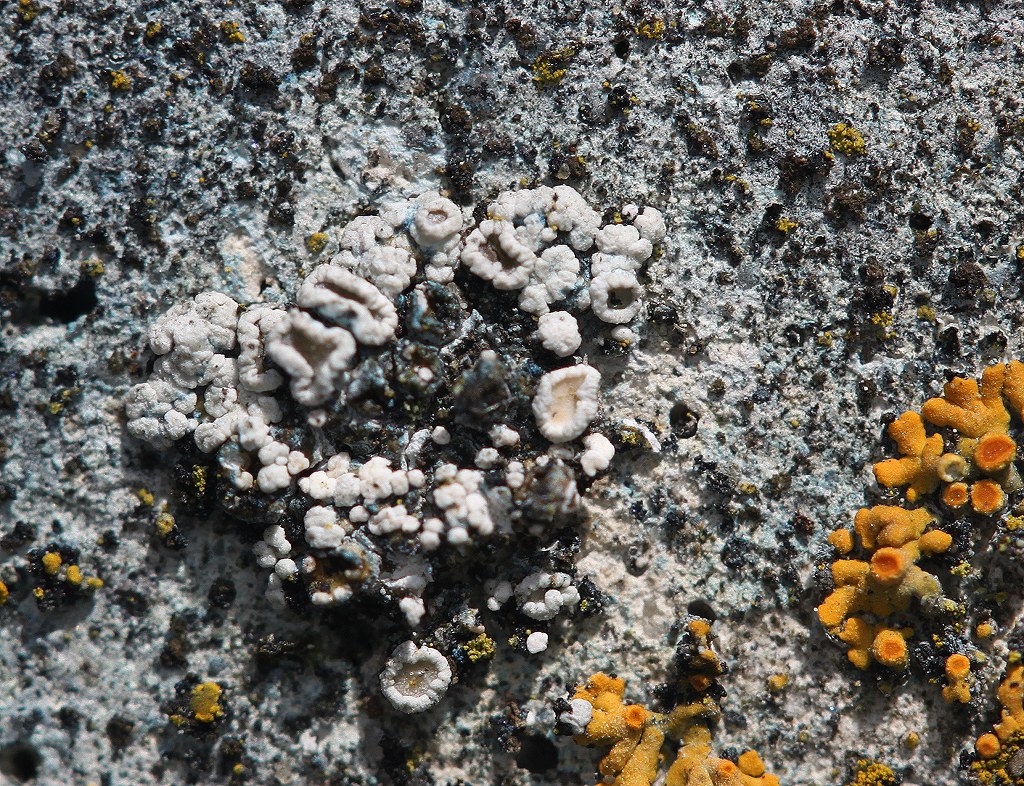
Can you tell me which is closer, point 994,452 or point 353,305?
point 353,305

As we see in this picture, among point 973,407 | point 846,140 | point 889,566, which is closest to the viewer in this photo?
point 889,566

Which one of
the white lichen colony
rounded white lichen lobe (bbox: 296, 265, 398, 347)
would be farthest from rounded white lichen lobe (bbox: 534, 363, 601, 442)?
rounded white lichen lobe (bbox: 296, 265, 398, 347)

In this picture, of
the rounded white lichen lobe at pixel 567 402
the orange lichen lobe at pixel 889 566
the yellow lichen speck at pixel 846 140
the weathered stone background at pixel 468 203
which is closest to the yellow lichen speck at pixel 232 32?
the weathered stone background at pixel 468 203

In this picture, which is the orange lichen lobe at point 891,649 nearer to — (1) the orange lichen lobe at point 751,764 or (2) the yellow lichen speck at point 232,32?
(1) the orange lichen lobe at point 751,764

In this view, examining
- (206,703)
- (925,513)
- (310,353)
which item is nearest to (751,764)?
(925,513)

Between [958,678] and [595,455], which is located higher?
[595,455]

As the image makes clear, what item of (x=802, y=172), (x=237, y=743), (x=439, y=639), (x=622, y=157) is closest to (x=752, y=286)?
(x=802, y=172)

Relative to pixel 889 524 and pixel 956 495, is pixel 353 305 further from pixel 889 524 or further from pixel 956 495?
pixel 956 495

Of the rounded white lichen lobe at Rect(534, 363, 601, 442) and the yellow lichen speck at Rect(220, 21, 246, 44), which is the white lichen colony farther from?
the yellow lichen speck at Rect(220, 21, 246, 44)
